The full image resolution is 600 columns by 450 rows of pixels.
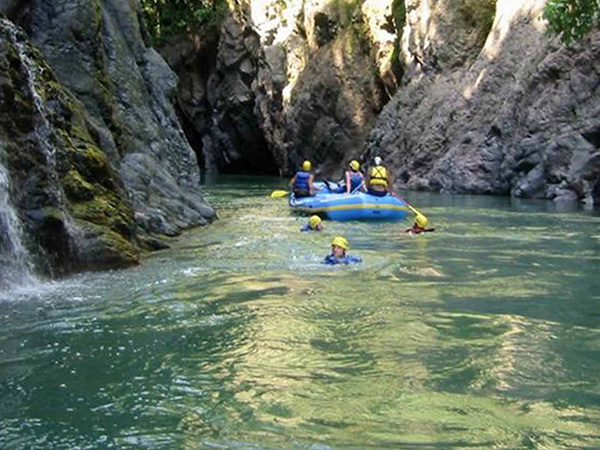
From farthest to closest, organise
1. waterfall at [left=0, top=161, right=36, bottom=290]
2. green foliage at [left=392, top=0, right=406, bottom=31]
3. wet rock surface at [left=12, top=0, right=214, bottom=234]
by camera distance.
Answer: green foliage at [left=392, top=0, right=406, bottom=31] < wet rock surface at [left=12, top=0, right=214, bottom=234] < waterfall at [left=0, top=161, right=36, bottom=290]

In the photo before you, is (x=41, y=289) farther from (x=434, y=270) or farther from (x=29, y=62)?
(x=434, y=270)

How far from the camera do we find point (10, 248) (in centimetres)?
934

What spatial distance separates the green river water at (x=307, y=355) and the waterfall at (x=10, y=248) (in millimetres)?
275

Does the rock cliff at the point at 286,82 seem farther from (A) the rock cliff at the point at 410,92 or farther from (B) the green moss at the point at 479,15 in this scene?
(B) the green moss at the point at 479,15

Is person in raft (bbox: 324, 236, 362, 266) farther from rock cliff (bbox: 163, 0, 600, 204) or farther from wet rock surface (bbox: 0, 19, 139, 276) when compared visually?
rock cliff (bbox: 163, 0, 600, 204)

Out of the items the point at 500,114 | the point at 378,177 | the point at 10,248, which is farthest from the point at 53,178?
the point at 500,114

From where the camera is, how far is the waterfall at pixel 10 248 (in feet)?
30.1

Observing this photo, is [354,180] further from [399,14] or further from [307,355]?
[399,14]

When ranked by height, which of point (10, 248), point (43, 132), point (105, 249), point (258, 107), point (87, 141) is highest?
point (258, 107)

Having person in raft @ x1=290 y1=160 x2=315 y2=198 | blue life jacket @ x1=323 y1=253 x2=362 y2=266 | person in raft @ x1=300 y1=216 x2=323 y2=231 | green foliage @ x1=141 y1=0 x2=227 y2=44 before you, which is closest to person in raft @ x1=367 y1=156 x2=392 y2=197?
person in raft @ x1=290 y1=160 x2=315 y2=198

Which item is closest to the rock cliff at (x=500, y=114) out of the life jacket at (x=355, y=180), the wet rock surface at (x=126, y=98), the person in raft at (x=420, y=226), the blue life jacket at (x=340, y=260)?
the life jacket at (x=355, y=180)

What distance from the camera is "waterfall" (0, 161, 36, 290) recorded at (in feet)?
30.1

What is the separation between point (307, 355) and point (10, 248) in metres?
4.44

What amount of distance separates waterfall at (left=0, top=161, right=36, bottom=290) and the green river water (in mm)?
275
